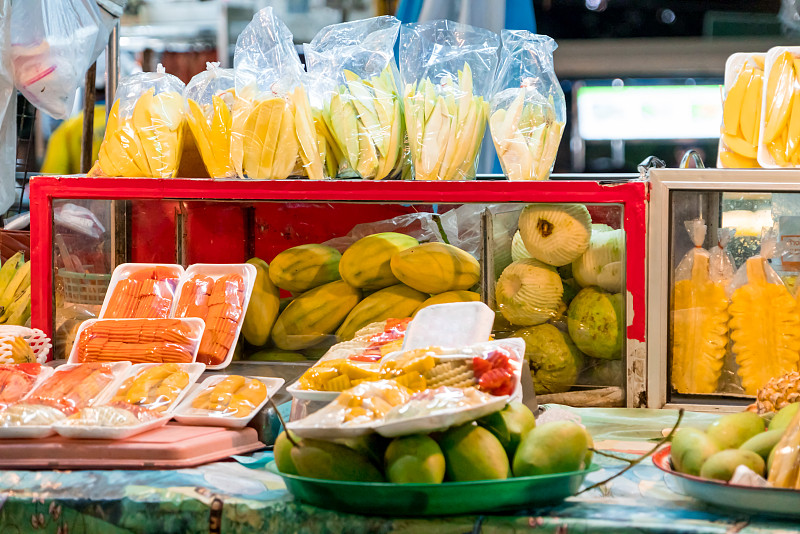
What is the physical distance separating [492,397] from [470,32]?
117 centimetres

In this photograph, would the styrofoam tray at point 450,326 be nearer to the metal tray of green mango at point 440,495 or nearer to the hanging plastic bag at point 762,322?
the metal tray of green mango at point 440,495

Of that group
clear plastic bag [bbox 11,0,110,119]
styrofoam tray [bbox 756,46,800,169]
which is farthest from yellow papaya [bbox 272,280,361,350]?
clear plastic bag [bbox 11,0,110,119]

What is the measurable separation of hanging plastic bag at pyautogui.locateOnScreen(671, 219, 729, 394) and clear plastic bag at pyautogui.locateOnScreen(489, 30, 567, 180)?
0.40 meters

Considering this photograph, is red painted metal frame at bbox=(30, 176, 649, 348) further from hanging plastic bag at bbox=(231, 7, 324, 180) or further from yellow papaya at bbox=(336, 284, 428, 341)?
yellow papaya at bbox=(336, 284, 428, 341)

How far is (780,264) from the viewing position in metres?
1.82

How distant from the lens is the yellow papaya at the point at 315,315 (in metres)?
2.07

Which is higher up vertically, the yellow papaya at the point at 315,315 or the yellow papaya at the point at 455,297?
the yellow papaya at the point at 455,297

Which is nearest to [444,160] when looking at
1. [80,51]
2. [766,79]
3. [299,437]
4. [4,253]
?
[766,79]

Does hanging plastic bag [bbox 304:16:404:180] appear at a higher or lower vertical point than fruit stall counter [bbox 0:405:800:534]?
higher

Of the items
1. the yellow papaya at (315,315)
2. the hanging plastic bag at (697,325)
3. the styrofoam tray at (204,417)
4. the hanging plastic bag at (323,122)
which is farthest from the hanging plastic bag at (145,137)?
the hanging plastic bag at (697,325)

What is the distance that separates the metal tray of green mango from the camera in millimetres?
1139

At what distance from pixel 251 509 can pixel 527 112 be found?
1153mm

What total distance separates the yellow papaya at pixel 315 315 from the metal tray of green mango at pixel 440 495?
0.89 meters

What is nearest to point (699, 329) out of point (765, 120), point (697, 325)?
point (697, 325)
